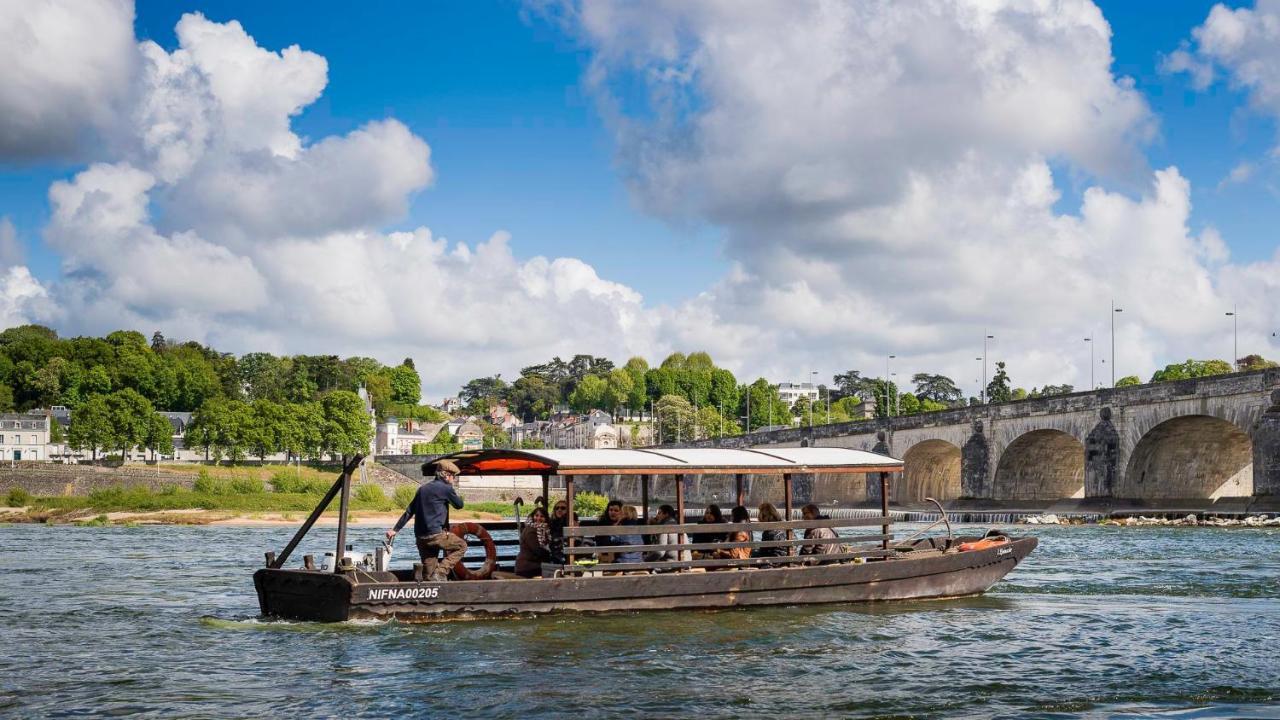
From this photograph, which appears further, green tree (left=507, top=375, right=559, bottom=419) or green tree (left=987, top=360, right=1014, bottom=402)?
green tree (left=507, top=375, right=559, bottom=419)

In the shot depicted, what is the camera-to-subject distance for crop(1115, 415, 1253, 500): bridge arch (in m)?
48.2

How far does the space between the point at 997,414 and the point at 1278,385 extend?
15.8 m

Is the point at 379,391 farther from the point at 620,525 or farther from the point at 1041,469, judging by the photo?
the point at 620,525

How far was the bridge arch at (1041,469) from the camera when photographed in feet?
187

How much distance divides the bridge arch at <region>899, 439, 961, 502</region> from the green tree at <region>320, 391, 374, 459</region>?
4877 centimetres

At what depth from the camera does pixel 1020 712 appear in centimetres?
1067

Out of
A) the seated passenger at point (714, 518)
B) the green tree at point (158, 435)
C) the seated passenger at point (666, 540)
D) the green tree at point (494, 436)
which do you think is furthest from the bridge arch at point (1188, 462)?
the green tree at point (494, 436)

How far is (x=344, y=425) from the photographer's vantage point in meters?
102

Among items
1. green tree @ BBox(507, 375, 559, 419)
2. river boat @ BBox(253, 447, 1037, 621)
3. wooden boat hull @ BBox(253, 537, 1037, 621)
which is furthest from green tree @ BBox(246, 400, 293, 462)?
green tree @ BBox(507, 375, 559, 419)

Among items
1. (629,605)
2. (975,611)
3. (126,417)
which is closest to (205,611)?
(629,605)

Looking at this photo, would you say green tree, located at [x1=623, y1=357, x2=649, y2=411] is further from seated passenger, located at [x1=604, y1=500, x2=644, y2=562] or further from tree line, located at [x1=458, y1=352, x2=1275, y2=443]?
seated passenger, located at [x1=604, y1=500, x2=644, y2=562]

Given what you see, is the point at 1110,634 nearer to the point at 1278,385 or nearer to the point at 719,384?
the point at 1278,385

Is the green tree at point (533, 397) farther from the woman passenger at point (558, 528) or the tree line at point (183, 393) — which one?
the woman passenger at point (558, 528)

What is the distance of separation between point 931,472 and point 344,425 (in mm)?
53680
